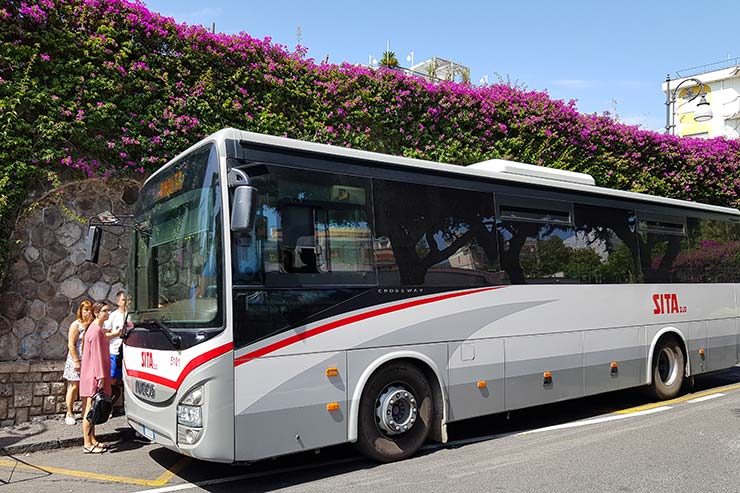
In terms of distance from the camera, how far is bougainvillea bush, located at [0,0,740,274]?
9.38m

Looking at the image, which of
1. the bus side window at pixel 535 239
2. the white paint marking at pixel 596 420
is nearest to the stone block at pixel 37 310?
the bus side window at pixel 535 239

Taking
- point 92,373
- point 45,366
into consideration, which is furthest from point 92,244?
point 45,366

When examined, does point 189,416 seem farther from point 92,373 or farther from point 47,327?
point 47,327

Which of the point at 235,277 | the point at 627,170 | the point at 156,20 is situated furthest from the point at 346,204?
the point at 627,170

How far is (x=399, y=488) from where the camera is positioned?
555 cm

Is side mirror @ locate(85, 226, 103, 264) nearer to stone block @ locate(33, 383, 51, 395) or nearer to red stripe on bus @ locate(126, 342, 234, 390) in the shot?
→ red stripe on bus @ locate(126, 342, 234, 390)

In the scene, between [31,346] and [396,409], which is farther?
[31,346]

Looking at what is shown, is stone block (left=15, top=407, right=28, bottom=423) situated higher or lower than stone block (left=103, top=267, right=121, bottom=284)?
lower

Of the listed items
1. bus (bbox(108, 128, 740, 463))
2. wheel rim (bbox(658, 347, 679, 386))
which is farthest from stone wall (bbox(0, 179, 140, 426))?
wheel rim (bbox(658, 347, 679, 386))

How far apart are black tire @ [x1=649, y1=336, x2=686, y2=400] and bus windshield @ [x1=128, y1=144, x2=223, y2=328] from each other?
7.64m

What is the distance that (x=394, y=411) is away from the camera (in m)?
6.58

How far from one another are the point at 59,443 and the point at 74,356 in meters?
1.22

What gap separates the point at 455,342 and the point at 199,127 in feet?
21.1

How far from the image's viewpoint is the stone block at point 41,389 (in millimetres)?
9110
